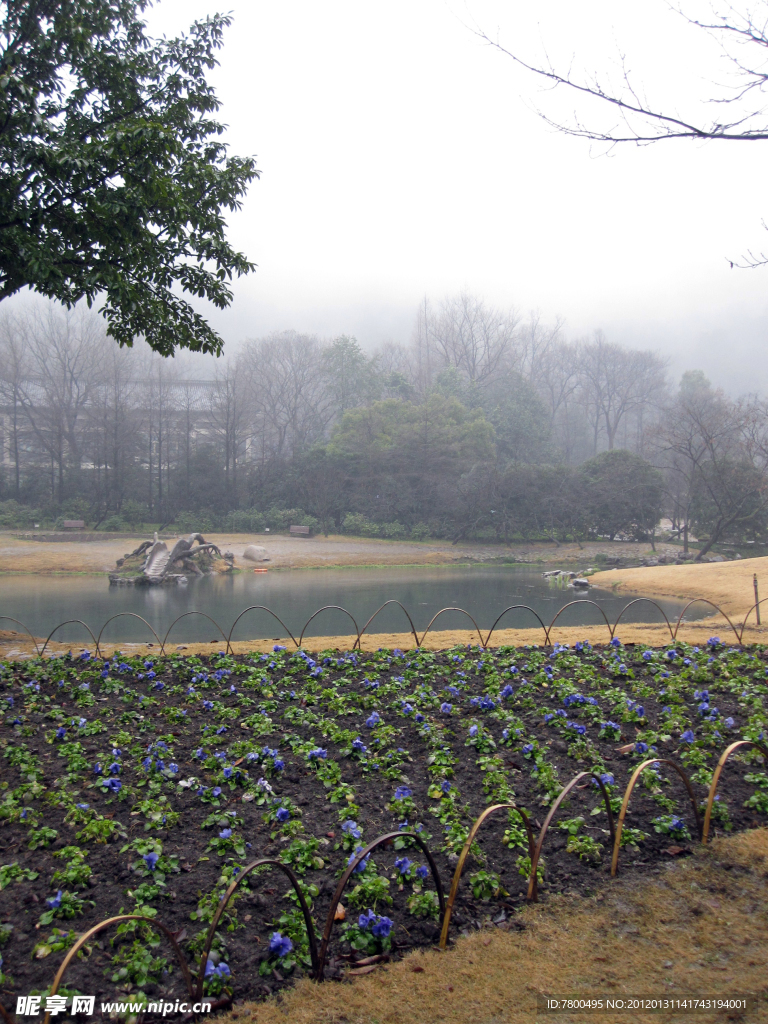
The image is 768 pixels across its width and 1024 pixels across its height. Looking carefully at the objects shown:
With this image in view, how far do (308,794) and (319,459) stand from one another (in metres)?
32.5

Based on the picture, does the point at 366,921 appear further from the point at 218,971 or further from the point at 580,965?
the point at 580,965

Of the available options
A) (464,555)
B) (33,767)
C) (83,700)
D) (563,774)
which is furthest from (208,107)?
(464,555)

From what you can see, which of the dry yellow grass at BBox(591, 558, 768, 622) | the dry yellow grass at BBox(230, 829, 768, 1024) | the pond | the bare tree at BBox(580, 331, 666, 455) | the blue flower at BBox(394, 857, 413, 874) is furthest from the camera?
the bare tree at BBox(580, 331, 666, 455)

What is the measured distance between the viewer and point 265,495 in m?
35.3

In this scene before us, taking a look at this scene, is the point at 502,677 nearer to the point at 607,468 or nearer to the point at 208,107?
the point at 208,107

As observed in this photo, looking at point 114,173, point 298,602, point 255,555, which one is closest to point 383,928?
point 114,173

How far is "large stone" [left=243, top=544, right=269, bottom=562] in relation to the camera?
25.0 m

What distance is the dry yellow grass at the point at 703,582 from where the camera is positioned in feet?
44.3

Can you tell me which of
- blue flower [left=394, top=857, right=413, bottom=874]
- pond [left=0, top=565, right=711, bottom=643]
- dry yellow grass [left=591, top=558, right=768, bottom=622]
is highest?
blue flower [left=394, top=857, right=413, bottom=874]

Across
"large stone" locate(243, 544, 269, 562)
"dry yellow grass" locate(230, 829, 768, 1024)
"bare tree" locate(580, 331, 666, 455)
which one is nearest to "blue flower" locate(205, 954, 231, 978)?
"dry yellow grass" locate(230, 829, 768, 1024)

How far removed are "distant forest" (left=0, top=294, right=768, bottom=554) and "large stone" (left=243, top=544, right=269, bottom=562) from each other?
7.40 meters

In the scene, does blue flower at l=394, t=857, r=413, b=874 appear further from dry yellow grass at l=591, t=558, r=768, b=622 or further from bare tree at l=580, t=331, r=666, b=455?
bare tree at l=580, t=331, r=666, b=455

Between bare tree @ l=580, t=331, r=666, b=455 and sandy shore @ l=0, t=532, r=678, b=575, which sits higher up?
bare tree @ l=580, t=331, r=666, b=455

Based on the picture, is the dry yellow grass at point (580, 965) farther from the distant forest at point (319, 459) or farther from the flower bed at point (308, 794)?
the distant forest at point (319, 459)
